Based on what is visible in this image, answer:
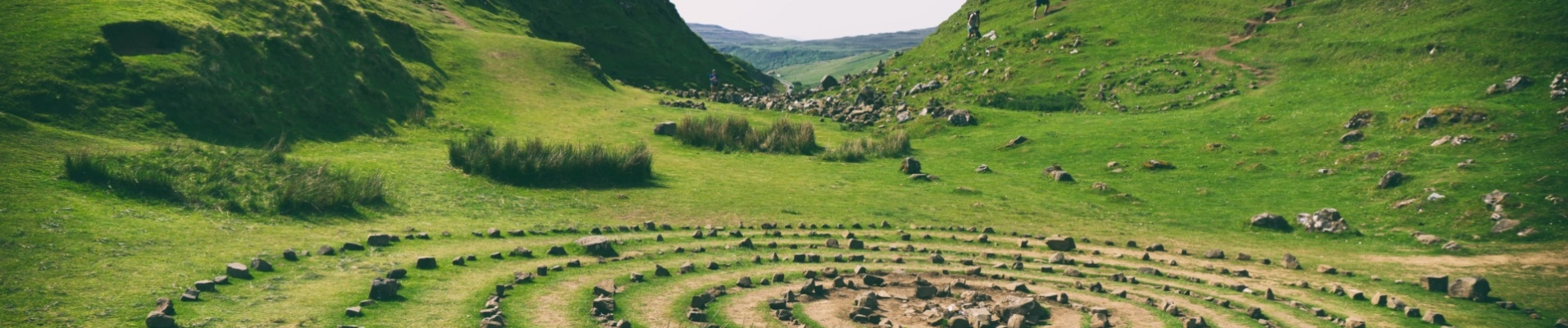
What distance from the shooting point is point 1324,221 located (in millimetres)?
25328

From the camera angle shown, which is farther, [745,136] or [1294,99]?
[1294,99]

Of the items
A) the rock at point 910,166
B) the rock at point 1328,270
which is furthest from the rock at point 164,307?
the rock at point 910,166

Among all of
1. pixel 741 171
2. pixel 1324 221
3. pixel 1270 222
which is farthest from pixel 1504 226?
pixel 741 171

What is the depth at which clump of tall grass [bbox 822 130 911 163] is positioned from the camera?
37969mm

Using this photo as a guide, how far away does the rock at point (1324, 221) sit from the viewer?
25078mm

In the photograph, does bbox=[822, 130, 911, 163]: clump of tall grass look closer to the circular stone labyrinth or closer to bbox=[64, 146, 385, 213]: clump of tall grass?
the circular stone labyrinth

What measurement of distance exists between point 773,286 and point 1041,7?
→ 54624 mm

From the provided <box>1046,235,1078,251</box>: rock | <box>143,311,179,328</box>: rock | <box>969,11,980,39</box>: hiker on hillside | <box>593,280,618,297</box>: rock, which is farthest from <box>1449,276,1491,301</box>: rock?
<box>969,11,980,39</box>: hiker on hillside

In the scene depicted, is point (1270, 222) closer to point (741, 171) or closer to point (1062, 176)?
point (1062, 176)

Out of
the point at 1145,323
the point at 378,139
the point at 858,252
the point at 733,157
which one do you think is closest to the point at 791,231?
the point at 858,252

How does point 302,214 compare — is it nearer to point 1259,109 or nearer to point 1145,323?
point 1145,323

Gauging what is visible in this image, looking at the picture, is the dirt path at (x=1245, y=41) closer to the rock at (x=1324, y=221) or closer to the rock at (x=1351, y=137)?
the rock at (x=1351, y=137)

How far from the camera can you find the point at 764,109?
55125 millimetres

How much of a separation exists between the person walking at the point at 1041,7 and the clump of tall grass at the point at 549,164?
41971mm
